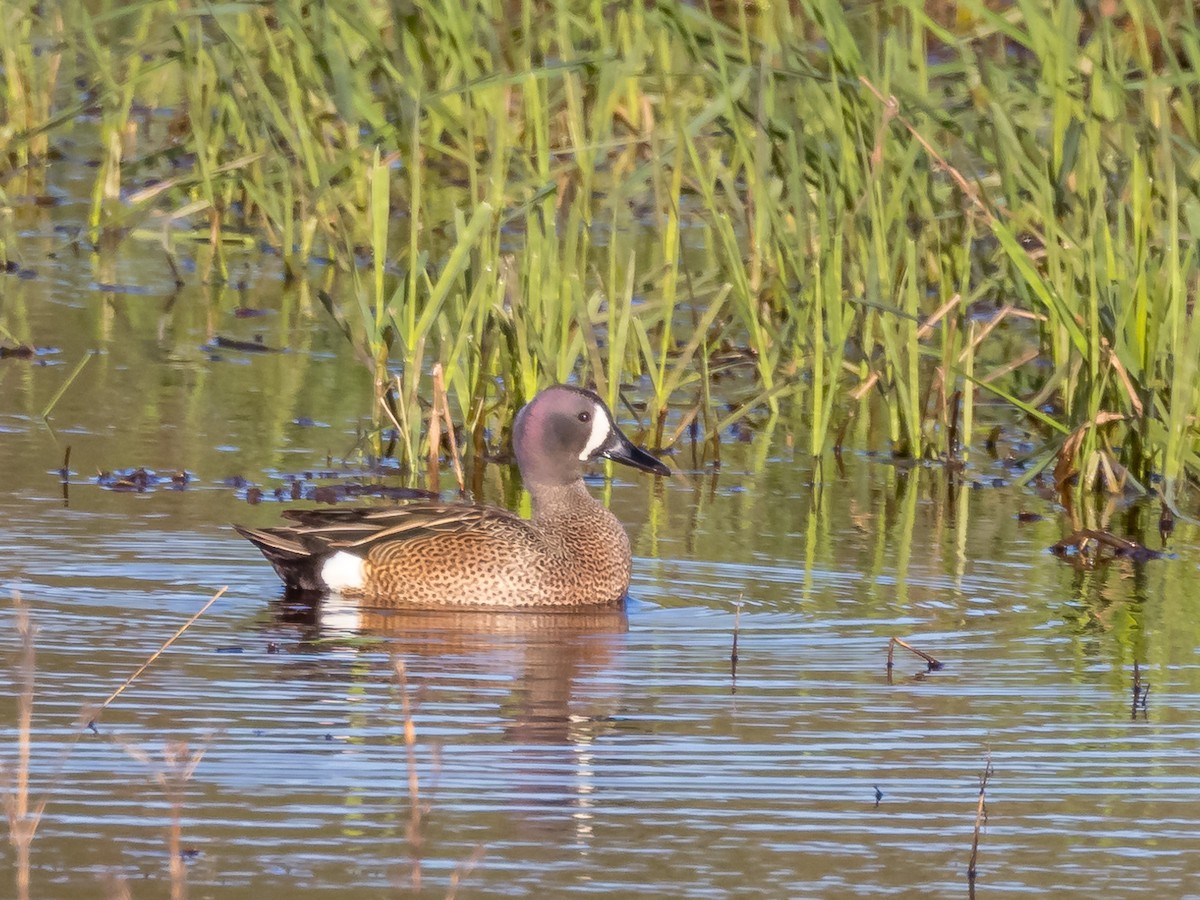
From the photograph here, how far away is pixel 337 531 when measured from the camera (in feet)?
25.6

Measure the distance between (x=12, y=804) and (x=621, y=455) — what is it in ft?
13.3

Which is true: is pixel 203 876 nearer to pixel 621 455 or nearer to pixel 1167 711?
pixel 1167 711

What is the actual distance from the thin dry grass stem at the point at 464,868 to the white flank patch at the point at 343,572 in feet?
10.1

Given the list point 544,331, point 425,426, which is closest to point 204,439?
point 425,426

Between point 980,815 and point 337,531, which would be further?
point 337,531

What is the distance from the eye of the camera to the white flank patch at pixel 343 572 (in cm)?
791

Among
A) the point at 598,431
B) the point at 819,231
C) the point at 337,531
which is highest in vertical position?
the point at 819,231

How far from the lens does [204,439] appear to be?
9.83 meters

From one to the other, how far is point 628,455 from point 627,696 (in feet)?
7.30

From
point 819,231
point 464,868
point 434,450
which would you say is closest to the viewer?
point 464,868

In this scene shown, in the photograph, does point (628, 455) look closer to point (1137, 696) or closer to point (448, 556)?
point (448, 556)

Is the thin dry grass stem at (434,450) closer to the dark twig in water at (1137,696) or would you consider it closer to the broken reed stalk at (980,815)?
the dark twig in water at (1137,696)

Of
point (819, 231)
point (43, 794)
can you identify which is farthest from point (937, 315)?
point (43, 794)

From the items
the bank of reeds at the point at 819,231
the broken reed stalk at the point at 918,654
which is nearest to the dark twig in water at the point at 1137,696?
the broken reed stalk at the point at 918,654
